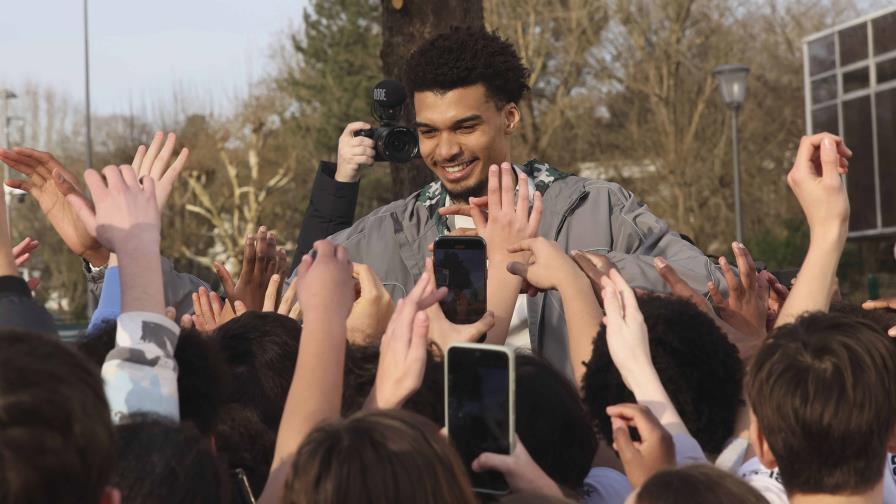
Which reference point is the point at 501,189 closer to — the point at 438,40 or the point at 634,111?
the point at 438,40

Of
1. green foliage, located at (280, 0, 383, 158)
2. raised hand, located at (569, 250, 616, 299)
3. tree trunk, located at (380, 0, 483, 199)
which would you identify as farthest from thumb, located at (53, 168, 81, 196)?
green foliage, located at (280, 0, 383, 158)

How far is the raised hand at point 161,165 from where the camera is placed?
2877 millimetres

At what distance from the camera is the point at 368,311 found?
334cm

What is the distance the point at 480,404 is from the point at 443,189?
227 cm

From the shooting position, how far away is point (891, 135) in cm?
2703

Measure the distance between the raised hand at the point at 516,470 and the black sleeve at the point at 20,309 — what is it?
0.84m

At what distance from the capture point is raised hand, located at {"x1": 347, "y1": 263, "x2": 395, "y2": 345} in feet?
10.9

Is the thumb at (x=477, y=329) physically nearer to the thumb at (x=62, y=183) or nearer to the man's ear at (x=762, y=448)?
the man's ear at (x=762, y=448)

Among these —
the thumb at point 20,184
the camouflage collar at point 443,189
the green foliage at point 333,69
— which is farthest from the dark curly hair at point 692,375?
the green foliage at point 333,69

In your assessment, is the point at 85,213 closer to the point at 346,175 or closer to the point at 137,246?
the point at 137,246

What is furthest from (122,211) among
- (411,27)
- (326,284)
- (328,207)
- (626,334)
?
(411,27)

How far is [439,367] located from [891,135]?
25.8 m

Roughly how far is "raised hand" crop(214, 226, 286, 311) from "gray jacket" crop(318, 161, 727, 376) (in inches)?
10.9

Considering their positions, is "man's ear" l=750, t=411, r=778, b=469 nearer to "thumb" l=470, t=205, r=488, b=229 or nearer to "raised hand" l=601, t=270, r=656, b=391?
"raised hand" l=601, t=270, r=656, b=391
